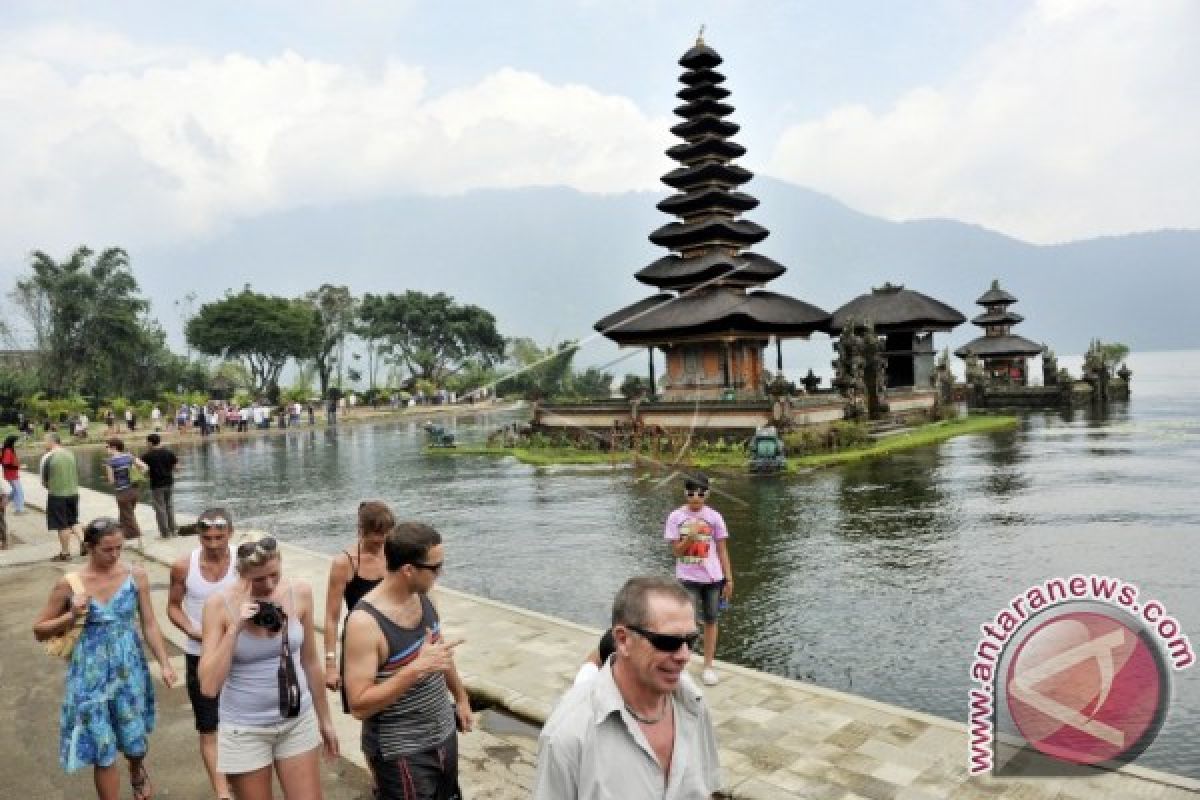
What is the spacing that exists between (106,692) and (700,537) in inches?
163

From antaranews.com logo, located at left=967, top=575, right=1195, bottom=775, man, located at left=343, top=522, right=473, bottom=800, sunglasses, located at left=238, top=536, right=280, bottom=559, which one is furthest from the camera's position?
antaranews.com logo, located at left=967, top=575, right=1195, bottom=775

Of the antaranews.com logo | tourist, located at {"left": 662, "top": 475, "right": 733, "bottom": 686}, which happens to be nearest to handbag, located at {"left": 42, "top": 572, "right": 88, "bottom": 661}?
tourist, located at {"left": 662, "top": 475, "right": 733, "bottom": 686}

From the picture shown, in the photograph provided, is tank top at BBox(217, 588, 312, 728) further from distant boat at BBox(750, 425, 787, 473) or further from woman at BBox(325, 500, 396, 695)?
distant boat at BBox(750, 425, 787, 473)

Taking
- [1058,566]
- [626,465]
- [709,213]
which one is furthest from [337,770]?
[709,213]

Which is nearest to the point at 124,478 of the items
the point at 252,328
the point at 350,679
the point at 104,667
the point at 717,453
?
the point at 104,667

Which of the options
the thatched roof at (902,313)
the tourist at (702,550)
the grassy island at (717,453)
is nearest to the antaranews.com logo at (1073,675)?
the tourist at (702,550)

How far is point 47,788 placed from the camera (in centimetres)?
522

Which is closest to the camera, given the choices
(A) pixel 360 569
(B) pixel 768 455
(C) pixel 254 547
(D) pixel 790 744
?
(C) pixel 254 547

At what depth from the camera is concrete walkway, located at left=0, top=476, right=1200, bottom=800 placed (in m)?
4.68

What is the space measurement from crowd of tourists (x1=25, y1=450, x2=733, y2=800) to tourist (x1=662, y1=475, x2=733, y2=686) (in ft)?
8.37

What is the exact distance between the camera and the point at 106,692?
177 inches

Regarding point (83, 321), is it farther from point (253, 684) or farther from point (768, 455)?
point (253, 684)

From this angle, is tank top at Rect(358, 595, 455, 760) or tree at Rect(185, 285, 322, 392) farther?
tree at Rect(185, 285, 322, 392)

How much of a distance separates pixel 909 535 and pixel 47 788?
10912 mm
